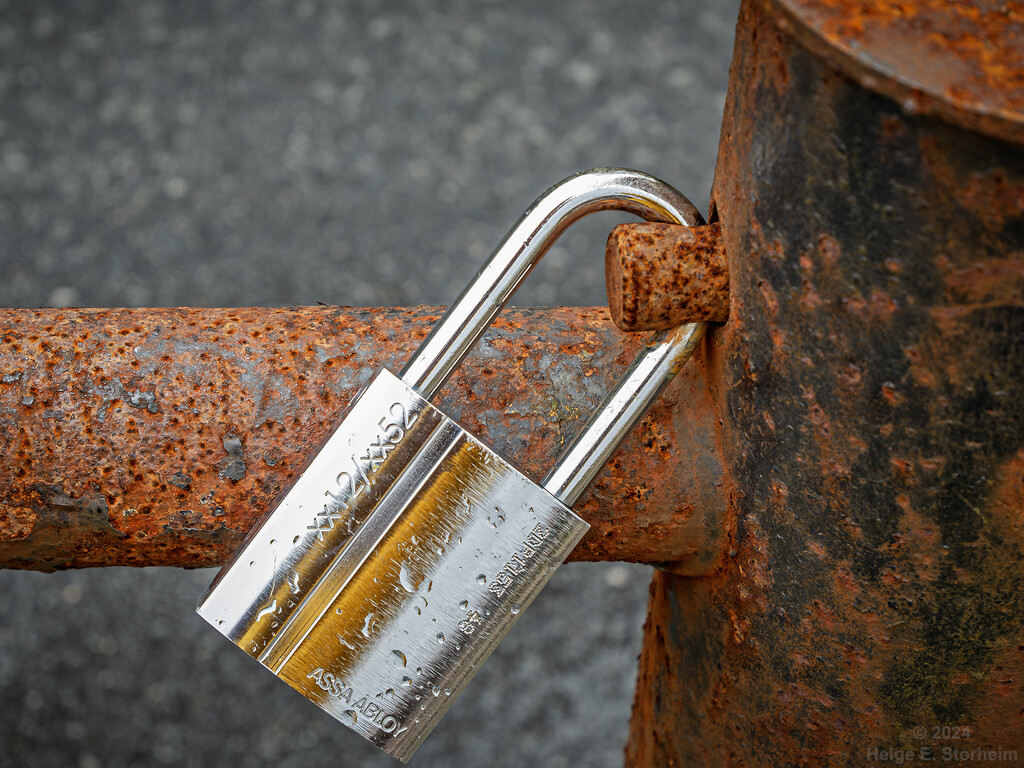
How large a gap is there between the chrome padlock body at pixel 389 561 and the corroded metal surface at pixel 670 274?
0.09 metres

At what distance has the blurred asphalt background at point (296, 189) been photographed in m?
1.49

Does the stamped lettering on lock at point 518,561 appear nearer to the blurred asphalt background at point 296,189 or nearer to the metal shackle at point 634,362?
the metal shackle at point 634,362

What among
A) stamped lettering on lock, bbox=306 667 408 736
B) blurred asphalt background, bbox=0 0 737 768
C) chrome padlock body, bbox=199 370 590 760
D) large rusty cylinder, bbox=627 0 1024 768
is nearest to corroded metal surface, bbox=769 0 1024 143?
large rusty cylinder, bbox=627 0 1024 768

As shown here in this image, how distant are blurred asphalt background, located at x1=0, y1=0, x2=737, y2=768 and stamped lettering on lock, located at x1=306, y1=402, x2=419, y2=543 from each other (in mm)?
1133

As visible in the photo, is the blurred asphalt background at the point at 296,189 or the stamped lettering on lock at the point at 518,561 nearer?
the stamped lettering on lock at the point at 518,561

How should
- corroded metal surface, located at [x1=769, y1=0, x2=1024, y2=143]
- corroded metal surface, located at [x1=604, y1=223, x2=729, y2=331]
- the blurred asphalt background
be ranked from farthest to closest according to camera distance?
the blurred asphalt background → corroded metal surface, located at [x1=604, y1=223, x2=729, y2=331] → corroded metal surface, located at [x1=769, y1=0, x2=1024, y2=143]

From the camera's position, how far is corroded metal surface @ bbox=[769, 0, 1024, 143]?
290mm

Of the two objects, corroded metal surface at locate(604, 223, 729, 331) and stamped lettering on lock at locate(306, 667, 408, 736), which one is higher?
corroded metal surface at locate(604, 223, 729, 331)

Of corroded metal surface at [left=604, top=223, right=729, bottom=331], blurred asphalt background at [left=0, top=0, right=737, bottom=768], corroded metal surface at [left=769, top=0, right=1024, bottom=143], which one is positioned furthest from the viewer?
blurred asphalt background at [left=0, top=0, right=737, bottom=768]

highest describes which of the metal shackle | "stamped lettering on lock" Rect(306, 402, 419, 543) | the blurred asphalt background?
the blurred asphalt background

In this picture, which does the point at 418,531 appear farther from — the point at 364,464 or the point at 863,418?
the point at 863,418

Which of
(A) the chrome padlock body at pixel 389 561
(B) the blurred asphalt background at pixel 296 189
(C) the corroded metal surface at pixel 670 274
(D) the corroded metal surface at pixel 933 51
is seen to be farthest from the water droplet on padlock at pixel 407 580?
(B) the blurred asphalt background at pixel 296 189

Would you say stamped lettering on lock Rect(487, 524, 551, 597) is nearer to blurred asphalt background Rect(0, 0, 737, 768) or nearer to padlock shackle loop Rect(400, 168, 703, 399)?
padlock shackle loop Rect(400, 168, 703, 399)

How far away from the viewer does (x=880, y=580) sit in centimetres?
41
